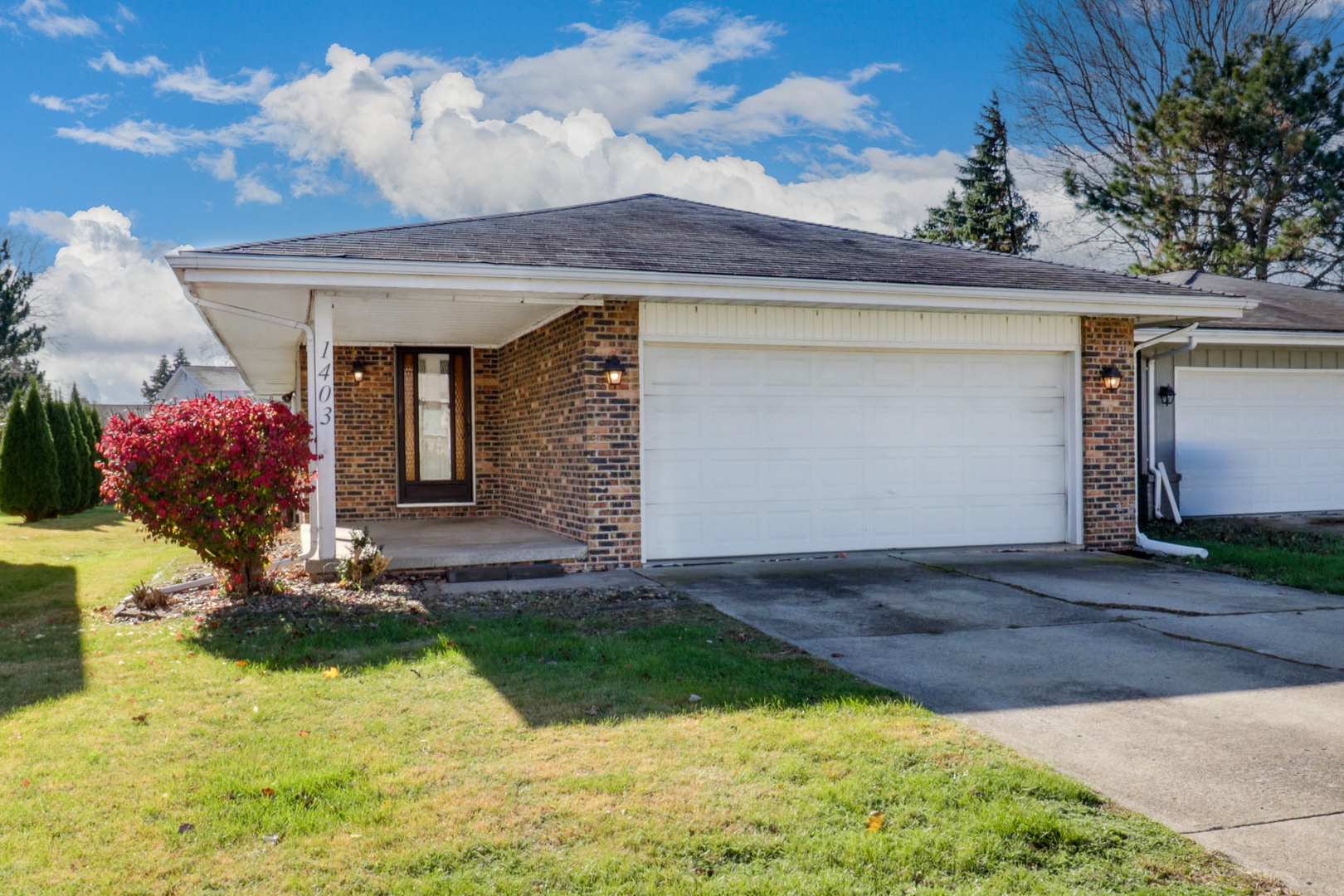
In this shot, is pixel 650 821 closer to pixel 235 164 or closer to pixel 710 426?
pixel 710 426

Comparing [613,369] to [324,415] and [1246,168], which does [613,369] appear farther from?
[1246,168]

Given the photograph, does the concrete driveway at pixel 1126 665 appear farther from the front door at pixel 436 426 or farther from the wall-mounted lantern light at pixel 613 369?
the front door at pixel 436 426

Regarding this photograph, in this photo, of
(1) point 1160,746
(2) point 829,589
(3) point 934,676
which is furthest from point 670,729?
(2) point 829,589

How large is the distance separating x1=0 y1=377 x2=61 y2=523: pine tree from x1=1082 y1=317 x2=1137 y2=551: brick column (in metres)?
17.6

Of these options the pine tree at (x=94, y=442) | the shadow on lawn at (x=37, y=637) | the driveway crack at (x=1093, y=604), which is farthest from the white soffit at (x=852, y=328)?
the pine tree at (x=94, y=442)

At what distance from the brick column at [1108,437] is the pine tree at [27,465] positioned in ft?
57.8

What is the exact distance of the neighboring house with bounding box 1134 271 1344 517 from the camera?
11656mm

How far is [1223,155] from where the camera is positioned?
2461 centimetres

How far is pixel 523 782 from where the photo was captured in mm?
3602

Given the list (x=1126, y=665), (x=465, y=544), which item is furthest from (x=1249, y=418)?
(x=465, y=544)

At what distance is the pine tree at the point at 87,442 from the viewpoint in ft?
64.8

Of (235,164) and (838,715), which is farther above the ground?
(235,164)

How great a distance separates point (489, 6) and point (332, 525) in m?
8.10

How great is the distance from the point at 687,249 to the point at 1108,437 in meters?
4.84
